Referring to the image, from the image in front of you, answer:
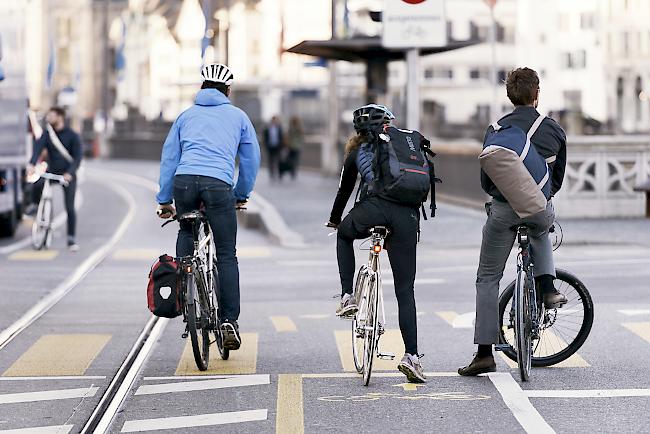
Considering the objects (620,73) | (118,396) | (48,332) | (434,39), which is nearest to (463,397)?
(118,396)

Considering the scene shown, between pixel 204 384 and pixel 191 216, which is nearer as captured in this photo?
pixel 204 384

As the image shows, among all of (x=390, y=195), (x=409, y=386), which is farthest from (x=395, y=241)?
(x=409, y=386)

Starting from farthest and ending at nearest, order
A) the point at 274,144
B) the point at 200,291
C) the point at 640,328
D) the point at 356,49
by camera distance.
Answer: the point at 274,144 < the point at 356,49 < the point at 640,328 < the point at 200,291

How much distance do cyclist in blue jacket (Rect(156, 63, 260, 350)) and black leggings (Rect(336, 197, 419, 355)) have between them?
3.19 feet

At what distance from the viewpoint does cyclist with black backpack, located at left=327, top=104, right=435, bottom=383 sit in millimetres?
9156

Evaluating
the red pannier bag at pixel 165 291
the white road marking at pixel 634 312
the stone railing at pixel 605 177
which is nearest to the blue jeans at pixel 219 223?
the red pannier bag at pixel 165 291

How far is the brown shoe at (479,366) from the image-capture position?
9656mm

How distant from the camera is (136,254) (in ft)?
67.8

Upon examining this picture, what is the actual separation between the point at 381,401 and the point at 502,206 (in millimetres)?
1397

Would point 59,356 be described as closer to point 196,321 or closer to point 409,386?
point 196,321

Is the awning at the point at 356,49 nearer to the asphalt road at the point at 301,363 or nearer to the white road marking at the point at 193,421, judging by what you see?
Answer: the asphalt road at the point at 301,363

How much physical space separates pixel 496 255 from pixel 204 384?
1751mm

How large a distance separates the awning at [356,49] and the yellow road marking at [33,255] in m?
6.33

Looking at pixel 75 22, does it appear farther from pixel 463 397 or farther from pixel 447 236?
pixel 463 397
